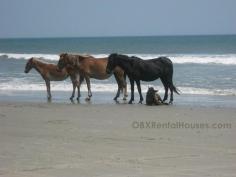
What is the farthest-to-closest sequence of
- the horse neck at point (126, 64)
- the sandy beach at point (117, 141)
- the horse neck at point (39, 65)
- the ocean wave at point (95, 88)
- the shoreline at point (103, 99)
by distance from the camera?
the ocean wave at point (95, 88)
the horse neck at point (39, 65)
the horse neck at point (126, 64)
the shoreline at point (103, 99)
the sandy beach at point (117, 141)

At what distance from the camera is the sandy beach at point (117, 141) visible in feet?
25.2

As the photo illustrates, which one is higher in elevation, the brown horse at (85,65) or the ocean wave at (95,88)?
the brown horse at (85,65)

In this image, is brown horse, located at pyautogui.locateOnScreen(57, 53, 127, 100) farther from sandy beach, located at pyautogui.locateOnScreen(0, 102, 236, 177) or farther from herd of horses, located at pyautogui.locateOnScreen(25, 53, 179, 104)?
sandy beach, located at pyautogui.locateOnScreen(0, 102, 236, 177)

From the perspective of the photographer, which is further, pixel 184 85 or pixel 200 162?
pixel 184 85

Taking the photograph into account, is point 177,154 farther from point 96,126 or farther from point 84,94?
point 84,94

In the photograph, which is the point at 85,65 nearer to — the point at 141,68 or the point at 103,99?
the point at 103,99

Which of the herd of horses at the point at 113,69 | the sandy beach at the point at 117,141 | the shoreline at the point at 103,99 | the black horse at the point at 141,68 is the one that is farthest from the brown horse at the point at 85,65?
the sandy beach at the point at 117,141

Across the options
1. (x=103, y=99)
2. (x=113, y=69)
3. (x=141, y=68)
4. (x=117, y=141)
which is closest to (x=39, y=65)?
(x=103, y=99)

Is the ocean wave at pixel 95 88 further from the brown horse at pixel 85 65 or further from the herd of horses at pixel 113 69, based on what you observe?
the brown horse at pixel 85 65

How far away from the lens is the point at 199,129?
38.1 feet

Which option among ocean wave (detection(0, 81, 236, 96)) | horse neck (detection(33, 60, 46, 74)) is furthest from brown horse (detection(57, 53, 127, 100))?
ocean wave (detection(0, 81, 236, 96))

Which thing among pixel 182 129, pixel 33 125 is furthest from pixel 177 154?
pixel 33 125

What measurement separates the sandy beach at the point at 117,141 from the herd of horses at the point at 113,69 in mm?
2468

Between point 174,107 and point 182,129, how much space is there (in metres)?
Result: 4.23
